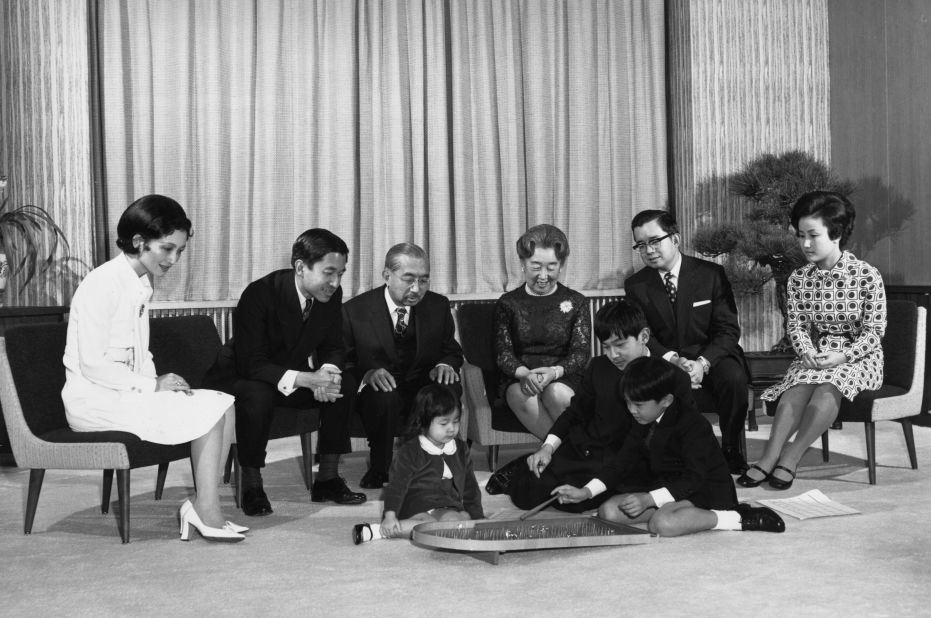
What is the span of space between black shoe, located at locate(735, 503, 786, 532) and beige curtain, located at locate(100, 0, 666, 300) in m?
2.92

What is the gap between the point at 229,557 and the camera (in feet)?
11.1

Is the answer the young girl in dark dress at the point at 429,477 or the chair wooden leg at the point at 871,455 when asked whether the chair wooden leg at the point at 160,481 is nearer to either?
the young girl in dark dress at the point at 429,477

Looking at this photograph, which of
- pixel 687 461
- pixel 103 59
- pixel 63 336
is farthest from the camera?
pixel 103 59

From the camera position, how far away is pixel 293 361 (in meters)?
4.38

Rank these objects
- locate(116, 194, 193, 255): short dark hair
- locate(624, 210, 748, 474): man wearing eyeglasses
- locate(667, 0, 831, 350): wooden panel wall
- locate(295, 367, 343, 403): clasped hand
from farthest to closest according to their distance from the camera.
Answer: locate(667, 0, 831, 350): wooden panel wall < locate(624, 210, 748, 474): man wearing eyeglasses < locate(295, 367, 343, 403): clasped hand < locate(116, 194, 193, 255): short dark hair

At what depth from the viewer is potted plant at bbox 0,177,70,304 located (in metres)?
5.38

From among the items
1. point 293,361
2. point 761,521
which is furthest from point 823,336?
point 293,361

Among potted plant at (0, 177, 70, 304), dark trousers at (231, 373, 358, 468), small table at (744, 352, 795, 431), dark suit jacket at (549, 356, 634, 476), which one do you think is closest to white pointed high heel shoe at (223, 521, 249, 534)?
dark trousers at (231, 373, 358, 468)

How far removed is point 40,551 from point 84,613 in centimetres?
80

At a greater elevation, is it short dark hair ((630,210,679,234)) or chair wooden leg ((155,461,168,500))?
short dark hair ((630,210,679,234))

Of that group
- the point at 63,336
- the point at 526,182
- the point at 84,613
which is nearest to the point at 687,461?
the point at 84,613

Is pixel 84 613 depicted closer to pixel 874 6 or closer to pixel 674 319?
pixel 674 319

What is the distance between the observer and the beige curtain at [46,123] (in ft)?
17.9

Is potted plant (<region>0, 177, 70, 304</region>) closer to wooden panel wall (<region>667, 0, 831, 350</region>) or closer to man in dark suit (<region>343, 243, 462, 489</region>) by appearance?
man in dark suit (<region>343, 243, 462, 489</region>)
